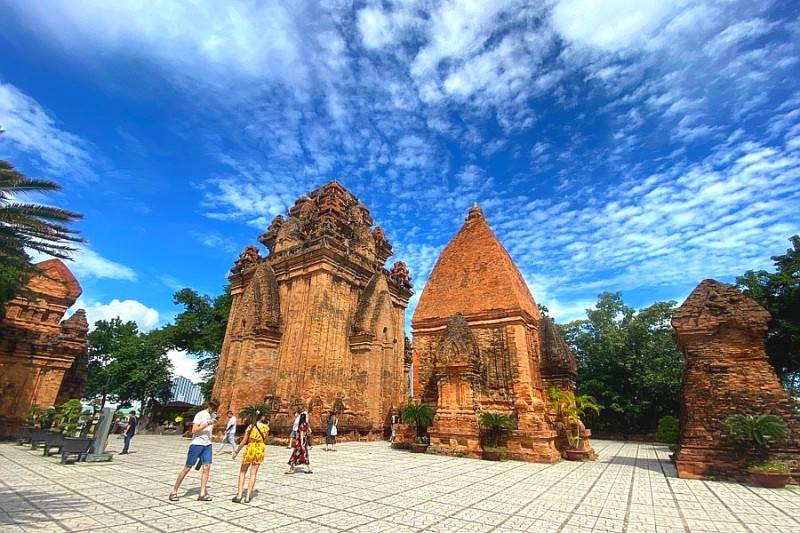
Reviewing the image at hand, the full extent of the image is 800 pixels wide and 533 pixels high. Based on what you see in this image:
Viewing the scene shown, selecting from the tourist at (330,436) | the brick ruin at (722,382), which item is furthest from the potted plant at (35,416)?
the brick ruin at (722,382)

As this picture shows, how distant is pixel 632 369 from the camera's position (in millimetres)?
28125

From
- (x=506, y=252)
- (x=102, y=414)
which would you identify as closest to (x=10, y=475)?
(x=102, y=414)

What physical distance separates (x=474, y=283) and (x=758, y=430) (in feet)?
27.5

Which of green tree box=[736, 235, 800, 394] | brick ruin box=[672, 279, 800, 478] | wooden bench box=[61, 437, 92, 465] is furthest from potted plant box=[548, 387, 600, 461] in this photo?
green tree box=[736, 235, 800, 394]

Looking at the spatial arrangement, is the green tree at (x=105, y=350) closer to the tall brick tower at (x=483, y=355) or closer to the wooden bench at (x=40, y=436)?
the wooden bench at (x=40, y=436)

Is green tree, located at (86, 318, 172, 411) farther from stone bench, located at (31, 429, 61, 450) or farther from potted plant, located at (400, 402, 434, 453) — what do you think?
potted plant, located at (400, 402, 434, 453)

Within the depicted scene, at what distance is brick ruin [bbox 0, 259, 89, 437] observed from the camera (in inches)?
533

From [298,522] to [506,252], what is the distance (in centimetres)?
1226

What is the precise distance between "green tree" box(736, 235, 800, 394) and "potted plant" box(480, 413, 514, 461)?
19.0 metres

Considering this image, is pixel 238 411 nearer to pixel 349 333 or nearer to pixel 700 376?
pixel 349 333

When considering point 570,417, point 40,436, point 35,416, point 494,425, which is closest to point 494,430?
point 494,425

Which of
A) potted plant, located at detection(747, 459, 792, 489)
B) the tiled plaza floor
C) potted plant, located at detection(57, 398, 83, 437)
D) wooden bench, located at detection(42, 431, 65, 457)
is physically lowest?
the tiled plaza floor

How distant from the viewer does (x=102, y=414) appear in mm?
9789

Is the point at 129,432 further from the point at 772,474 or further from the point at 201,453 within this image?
the point at 772,474
